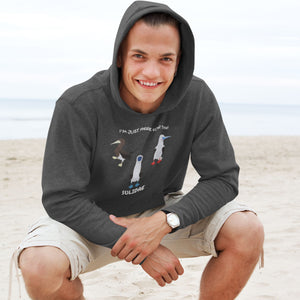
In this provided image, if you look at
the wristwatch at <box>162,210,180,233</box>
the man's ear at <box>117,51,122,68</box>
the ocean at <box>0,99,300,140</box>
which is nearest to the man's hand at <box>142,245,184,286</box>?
the wristwatch at <box>162,210,180,233</box>

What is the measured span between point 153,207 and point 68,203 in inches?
24.7

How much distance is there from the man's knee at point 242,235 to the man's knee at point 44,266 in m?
0.78

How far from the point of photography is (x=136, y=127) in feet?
7.68

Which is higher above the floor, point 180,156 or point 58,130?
point 58,130

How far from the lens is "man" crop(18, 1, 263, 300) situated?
210cm

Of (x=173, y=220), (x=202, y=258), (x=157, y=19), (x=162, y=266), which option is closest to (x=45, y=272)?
(x=162, y=266)

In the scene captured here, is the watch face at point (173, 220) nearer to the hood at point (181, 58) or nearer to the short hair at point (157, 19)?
the hood at point (181, 58)

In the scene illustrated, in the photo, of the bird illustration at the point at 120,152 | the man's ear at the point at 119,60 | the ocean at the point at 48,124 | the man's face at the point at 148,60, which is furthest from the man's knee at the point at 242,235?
the ocean at the point at 48,124

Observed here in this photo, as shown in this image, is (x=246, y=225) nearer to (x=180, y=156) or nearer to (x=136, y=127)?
(x=180, y=156)

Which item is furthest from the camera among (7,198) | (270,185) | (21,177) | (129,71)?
(21,177)

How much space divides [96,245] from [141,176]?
435 mm

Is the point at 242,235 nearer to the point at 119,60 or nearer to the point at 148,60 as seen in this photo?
the point at 148,60

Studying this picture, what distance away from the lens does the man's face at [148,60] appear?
2.14m

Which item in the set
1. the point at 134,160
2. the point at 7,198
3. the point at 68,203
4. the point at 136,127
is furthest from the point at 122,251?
the point at 7,198
